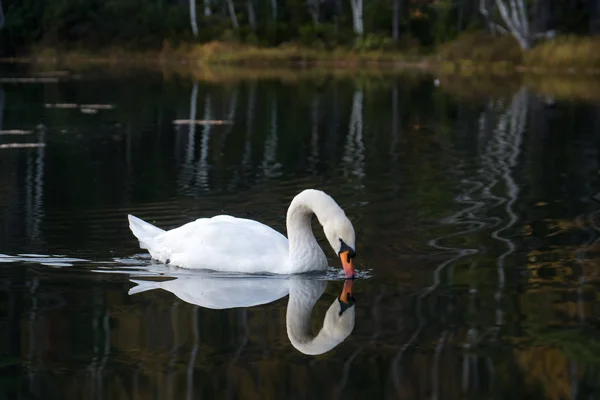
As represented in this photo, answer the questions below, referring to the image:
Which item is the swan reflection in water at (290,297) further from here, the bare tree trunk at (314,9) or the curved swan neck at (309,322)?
the bare tree trunk at (314,9)

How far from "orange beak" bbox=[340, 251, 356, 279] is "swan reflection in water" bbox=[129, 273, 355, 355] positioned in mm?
68

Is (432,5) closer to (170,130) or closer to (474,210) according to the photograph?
(170,130)

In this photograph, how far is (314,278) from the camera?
10125 mm

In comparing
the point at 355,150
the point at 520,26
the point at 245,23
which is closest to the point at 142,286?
the point at 355,150

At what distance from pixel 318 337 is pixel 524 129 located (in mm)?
17988

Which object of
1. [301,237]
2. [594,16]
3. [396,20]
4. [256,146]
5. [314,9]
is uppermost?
[314,9]

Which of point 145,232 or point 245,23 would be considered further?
point 245,23

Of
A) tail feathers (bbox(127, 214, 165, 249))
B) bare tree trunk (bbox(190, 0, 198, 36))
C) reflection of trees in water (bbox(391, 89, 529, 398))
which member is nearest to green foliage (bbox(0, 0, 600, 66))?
bare tree trunk (bbox(190, 0, 198, 36))

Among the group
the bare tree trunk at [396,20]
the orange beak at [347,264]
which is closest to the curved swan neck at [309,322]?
the orange beak at [347,264]

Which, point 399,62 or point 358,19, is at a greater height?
point 358,19

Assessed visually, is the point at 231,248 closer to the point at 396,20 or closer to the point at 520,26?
the point at 520,26

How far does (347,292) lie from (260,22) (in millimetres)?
66349

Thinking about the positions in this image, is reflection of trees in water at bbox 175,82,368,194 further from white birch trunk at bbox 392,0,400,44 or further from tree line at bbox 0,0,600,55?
tree line at bbox 0,0,600,55

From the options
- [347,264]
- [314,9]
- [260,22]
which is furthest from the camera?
[260,22]
